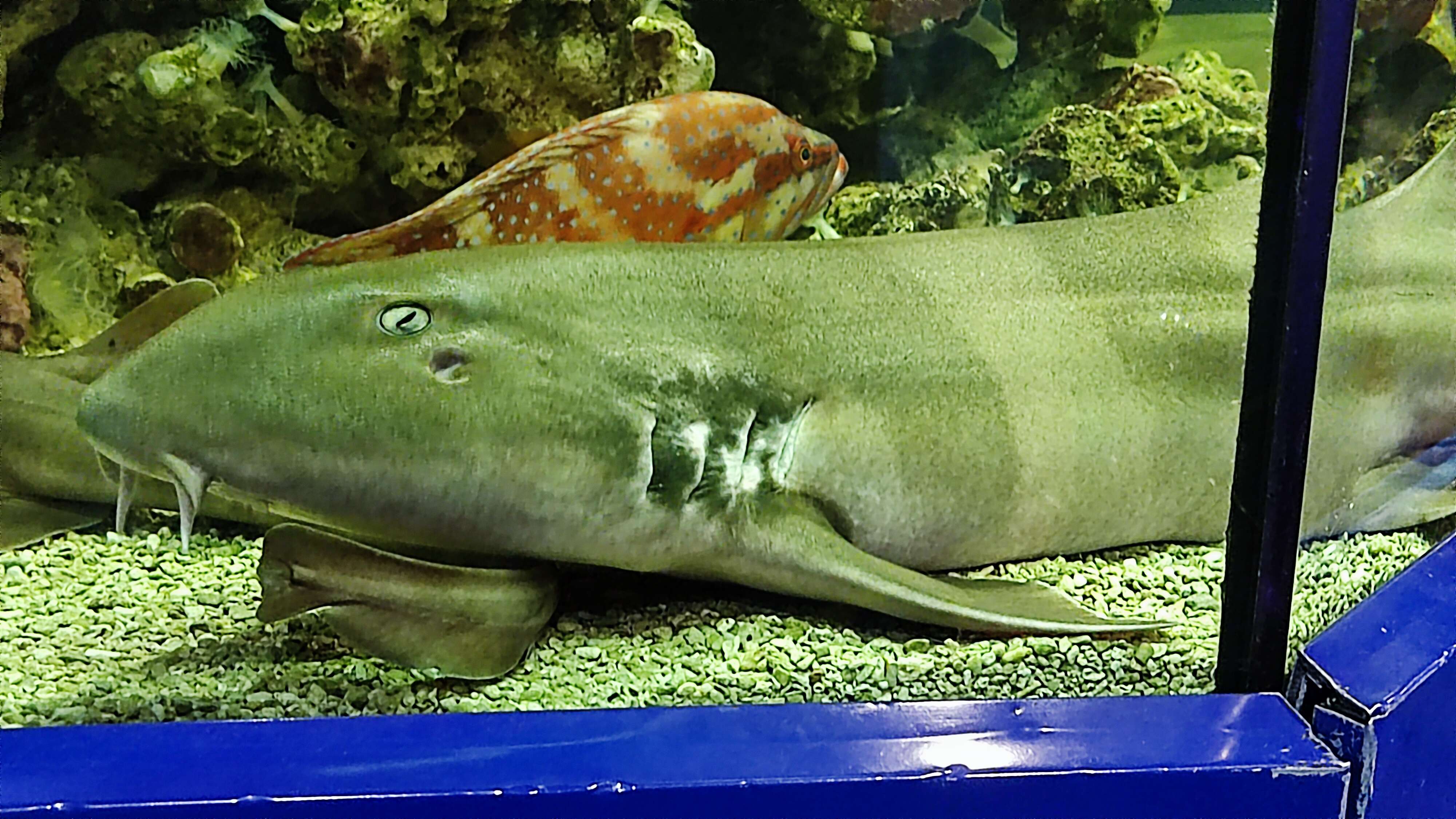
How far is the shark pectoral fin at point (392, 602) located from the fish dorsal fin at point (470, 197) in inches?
15.3

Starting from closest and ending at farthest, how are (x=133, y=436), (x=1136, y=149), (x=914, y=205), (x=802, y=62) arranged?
(x=133, y=436) → (x=802, y=62) → (x=914, y=205) → (x=1136, y=149)

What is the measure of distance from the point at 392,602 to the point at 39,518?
64 centimetres

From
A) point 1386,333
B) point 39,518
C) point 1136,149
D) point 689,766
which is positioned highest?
point 1136,149

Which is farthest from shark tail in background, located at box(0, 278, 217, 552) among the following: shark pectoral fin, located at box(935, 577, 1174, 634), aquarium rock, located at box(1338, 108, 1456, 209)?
aquarium rock, located at box(1338, 108, 1456, 209)

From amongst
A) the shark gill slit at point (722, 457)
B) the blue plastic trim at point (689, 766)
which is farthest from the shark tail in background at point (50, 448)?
the shark gill slit at point (722, 457)

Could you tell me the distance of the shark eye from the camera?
140cm

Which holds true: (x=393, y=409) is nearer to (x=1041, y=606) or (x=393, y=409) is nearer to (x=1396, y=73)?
(x=1041, y=606)

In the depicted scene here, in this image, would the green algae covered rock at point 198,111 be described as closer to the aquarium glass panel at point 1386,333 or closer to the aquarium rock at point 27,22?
the aquarium rock at point 27,22

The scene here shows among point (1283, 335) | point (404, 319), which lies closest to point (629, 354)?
point (404, 319)

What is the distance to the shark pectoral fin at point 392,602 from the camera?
1380mm

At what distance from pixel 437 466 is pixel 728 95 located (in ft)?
2.25

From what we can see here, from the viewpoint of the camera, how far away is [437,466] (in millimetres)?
1400

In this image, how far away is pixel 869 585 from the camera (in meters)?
1.49

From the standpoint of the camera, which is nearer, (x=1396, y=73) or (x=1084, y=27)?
(x=1396, y=73)
